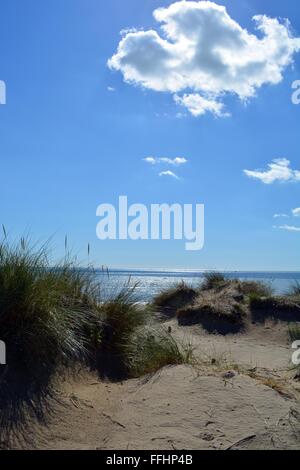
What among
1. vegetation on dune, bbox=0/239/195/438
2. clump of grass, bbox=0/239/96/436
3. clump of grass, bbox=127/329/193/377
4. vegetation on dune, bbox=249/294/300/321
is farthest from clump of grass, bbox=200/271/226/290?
clump of grass, bbox=0/239/96/436

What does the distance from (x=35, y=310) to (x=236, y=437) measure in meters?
2.48

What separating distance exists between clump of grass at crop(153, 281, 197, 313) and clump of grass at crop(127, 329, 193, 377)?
7.75m

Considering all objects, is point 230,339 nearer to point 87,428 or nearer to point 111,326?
point 111,326

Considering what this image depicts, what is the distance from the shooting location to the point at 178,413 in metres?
4.54

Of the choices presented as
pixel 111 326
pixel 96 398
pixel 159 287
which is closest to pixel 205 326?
pixel 159 287

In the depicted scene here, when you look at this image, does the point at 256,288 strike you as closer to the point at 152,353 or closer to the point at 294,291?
the point at 294,291

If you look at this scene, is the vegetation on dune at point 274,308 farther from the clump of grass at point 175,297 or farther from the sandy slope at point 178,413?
the sandy slope at point 178,413

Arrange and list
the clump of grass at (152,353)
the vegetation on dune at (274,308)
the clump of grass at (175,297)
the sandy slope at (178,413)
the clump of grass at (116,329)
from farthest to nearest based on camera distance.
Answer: the clump of grass at (175,297)
the vegetation on dune at (274,308)
the clump of grass at (116,329)
the clump of grass at (152,353)
the sandy slope at (178,413)

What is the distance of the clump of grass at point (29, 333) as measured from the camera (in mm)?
4750

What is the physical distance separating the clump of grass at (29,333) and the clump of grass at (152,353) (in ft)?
2.95

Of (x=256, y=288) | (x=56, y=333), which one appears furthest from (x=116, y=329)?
(x=256, y=288)

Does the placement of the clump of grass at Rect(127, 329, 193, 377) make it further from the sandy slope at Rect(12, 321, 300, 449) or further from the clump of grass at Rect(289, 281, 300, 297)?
the clump of grass at Rect(289, 281, 300, 297)

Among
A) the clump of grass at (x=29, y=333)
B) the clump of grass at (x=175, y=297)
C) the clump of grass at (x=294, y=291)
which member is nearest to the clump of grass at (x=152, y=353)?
the clump of grass at (x=29, y=333)
